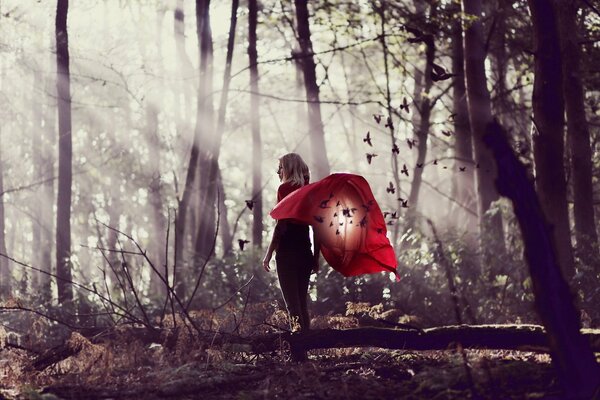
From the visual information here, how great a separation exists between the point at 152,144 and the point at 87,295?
20.4 m

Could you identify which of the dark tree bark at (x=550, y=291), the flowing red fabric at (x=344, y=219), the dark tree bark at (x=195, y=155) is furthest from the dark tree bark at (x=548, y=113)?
the dark tree bark at (x=195, y=155)

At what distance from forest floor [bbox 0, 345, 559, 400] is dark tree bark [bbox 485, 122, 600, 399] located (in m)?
0.27

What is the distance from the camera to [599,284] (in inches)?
428

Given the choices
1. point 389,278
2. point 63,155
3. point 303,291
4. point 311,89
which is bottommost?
point 389,278

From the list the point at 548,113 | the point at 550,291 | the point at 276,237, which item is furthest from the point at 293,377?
the point at 548,113

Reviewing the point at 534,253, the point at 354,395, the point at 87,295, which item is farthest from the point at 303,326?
the point at 87,295

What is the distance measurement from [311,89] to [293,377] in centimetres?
1211

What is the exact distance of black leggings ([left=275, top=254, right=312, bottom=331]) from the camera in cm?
779

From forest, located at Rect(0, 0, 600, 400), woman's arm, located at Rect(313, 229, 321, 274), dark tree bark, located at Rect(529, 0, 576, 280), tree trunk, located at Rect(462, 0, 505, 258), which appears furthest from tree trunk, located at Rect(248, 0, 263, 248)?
woman's arm, located at Rect(313, 229, 321, 274)

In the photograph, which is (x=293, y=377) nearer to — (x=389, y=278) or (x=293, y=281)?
(x=293, y=281)

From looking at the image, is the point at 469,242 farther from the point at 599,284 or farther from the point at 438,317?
the point at 599,284

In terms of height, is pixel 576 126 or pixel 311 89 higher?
pixel 311 89

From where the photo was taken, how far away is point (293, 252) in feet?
25.6

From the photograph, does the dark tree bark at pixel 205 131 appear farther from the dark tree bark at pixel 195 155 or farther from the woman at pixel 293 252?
the woman at pixel 293 252
